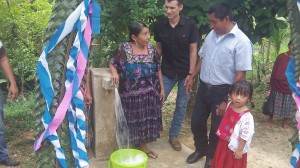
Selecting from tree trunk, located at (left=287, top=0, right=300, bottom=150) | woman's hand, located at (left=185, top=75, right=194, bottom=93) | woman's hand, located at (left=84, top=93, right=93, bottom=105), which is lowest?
woman's hand, located at (left=84, top=93, right=93, bottom=105)

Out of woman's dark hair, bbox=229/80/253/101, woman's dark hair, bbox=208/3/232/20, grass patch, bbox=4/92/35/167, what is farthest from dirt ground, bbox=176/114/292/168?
grass patch, bbox=4/92/35/167

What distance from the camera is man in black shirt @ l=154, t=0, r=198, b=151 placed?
3688mm

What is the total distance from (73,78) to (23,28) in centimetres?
368

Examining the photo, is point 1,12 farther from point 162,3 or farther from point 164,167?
point 164,167

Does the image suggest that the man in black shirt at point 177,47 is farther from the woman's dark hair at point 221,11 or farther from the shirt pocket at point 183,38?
the woman's dark hair at point 221,11

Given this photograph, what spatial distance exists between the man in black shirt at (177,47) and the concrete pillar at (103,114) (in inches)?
26.7

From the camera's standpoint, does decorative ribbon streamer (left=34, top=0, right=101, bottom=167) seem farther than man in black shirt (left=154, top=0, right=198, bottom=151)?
No

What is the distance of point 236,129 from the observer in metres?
2.94

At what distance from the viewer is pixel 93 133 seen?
3.71 metres

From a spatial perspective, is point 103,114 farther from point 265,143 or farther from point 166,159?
point 265,143

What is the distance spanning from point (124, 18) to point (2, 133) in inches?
72.4

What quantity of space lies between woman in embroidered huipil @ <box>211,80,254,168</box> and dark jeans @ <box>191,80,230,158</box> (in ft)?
0.74

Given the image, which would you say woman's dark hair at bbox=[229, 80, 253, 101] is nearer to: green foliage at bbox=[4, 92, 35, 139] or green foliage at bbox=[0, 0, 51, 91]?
green foliage at bbox=[4, 92, 35, 139]

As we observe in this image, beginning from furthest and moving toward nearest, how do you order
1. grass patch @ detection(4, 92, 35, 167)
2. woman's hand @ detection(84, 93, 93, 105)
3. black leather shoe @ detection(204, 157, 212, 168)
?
grass patch @ detection(4, 92, 35, 167) < black leather shoe @ detection(204, 157, 212, 168) < woman's hand @ detection(84, 93, 93, 105)
